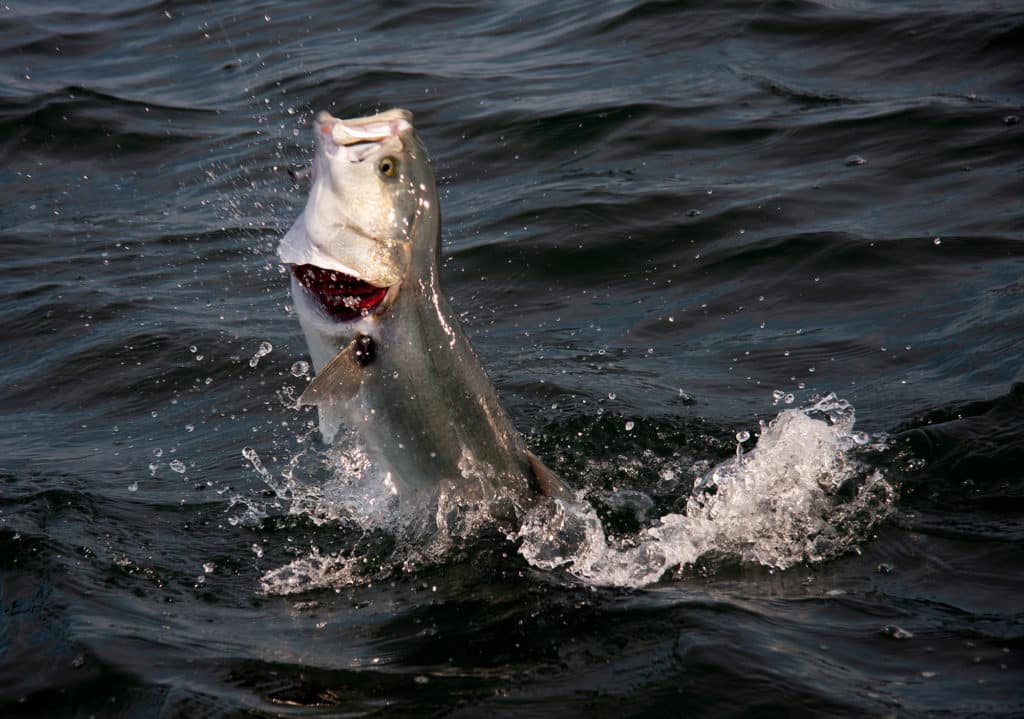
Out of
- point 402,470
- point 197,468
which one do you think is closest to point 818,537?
point 402,470

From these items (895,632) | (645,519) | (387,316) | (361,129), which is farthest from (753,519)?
(361,129)

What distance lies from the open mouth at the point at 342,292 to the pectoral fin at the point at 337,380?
0.36ft

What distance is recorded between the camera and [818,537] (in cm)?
483

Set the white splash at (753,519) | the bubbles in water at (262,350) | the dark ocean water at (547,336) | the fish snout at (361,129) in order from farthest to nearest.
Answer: the bubbles in water at (262,350), the white splash at (753,519), the fish snout at (361,129), the dark ocean water at (547,336)

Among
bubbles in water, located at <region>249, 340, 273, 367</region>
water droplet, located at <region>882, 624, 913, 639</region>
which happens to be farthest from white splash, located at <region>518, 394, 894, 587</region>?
bubbles in water, located at <region>249, 340, 273, 367</region>

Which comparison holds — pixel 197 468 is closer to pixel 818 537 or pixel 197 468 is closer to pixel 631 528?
pixel 631 528

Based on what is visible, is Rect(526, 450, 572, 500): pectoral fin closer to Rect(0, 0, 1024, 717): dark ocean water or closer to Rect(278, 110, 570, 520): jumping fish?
Rect(278, 110, 570, 520): jumping fish

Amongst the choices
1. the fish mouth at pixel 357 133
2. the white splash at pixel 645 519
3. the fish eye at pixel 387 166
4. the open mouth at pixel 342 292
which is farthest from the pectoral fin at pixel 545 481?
the fish mouth at pixel 357 133

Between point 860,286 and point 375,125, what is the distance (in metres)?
4.15

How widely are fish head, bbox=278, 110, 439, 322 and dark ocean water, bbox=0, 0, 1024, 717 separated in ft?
1.37

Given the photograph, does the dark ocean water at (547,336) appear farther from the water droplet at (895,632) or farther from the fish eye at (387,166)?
the fish eye at (387,166)

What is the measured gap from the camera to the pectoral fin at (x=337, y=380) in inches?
169

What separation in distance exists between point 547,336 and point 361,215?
10.5 feet

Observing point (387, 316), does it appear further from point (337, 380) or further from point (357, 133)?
point (357, 133)
